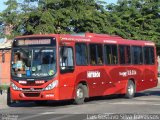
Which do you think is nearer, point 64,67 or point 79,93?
point 64,67

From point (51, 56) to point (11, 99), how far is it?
2642 millimetres

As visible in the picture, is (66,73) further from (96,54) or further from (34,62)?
(96,54)

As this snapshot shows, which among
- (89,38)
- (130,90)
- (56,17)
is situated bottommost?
(130,90)

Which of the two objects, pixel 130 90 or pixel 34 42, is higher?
pixel 34 42

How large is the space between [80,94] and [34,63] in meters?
2.37

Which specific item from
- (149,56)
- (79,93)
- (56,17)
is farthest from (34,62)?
(56,17)

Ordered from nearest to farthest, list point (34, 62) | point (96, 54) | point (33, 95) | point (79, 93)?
point (33, 95) < point (34, 62) < point (79, 93) < point (96, 54)

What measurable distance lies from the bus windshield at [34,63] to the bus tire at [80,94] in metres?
1.69

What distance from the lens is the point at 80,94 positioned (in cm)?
1991

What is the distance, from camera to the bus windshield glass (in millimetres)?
18672

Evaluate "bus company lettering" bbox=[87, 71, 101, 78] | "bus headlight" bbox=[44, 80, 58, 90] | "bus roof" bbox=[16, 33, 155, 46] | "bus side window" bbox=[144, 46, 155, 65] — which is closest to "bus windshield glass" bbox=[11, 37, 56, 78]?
"bus headlight" bbox=[44, 80, 58, 90]

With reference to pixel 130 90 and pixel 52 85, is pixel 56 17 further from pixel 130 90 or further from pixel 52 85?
pixel 52 85

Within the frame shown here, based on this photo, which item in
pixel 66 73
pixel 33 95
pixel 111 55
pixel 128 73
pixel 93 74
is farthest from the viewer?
pixel 128 73

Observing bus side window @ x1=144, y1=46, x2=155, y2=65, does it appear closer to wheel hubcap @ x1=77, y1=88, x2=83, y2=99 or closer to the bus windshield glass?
wheel hubcap @ x1=77, y1=88, x2=83, y2=99
